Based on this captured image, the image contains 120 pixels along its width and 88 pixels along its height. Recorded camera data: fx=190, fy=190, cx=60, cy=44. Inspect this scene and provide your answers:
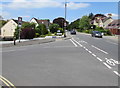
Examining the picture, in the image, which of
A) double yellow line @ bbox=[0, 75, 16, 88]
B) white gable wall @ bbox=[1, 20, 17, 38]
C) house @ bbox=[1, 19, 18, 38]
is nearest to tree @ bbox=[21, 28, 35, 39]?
double yellow line @ bbox=[0, 75, 16, 88]

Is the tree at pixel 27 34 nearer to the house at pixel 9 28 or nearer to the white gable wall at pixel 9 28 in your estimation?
the house at pixel 9 28

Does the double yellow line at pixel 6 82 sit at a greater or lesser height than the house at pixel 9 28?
lesser

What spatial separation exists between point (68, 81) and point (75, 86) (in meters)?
0.61

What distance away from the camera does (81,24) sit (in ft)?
362

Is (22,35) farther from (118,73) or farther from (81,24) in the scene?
(81,24)

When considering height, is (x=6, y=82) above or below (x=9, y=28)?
below

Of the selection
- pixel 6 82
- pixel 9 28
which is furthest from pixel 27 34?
pixel 9 28

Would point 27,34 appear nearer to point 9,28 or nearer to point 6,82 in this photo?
point 6,82

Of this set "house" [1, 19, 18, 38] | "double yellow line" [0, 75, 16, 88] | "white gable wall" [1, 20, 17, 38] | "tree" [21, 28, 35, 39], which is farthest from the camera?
"white gable wall" [1, 20, 17, 38]

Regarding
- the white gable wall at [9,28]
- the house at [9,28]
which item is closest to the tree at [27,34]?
the house at [9,28]

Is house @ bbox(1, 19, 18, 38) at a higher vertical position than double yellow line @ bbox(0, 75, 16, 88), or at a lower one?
higher


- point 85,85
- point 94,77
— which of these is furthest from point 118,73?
point 85,85

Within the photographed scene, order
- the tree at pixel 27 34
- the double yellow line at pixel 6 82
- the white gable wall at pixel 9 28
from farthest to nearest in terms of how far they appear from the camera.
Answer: the white gable wall at pixel 9 28 → the tree at pixel 27 34 → the double yellow line at pixel 6 82

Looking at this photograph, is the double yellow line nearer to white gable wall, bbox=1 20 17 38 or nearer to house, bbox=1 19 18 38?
house, bbox=1 19 18 38
